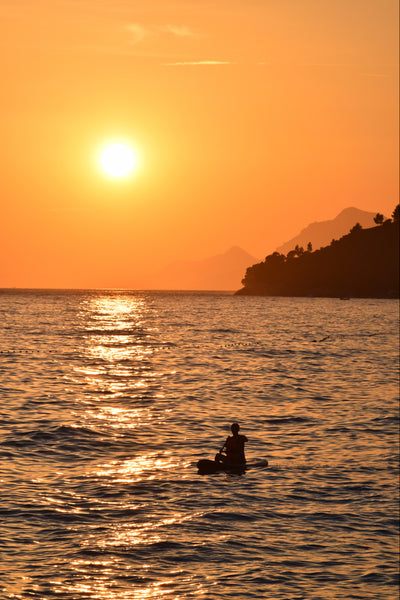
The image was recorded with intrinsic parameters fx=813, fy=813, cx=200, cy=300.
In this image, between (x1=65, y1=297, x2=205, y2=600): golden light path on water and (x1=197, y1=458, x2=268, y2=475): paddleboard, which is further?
(x1=197, y1=458, x2=268, y2=475): paddleboard

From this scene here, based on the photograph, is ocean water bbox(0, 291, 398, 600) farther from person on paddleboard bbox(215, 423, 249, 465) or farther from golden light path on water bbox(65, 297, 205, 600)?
person on paddleboard bbox(215, 423, 249, 465)

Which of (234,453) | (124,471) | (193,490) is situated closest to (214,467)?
(234,453)

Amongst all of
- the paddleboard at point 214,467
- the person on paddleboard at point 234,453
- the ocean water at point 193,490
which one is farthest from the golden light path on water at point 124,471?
the person on paddleboard at point 234,453

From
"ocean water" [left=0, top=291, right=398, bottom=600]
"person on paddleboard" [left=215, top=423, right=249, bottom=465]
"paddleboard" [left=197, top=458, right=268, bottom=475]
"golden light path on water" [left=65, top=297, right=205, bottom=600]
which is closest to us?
"golden light path on water" [left=65, top=297, right=205, bottom=600]

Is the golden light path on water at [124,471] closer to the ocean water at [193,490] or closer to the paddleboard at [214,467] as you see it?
the ocean water at [193,490]

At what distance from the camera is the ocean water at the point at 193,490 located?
19.2 m

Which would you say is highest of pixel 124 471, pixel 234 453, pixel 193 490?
pixel 234 453

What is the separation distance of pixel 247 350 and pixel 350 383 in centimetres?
3300

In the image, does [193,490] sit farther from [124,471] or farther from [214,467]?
[124,471]

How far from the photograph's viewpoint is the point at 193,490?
27141mm

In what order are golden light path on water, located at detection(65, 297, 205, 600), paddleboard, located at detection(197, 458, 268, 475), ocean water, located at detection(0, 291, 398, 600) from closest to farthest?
golden light path on water, located at detection(65, 297, 205, 600) → ocean water, located at detection(0, 291, 398, 600) → paddleboard, located at detection(197, 458, 268, 475)

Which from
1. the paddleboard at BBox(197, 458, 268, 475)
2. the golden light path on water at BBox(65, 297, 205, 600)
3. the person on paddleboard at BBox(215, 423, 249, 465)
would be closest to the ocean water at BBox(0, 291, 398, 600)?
the golden light path on water at BBox(65, 297, 205, 600)

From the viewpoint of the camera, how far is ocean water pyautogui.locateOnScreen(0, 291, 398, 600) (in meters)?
19.2

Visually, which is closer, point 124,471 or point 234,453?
point 124,471
